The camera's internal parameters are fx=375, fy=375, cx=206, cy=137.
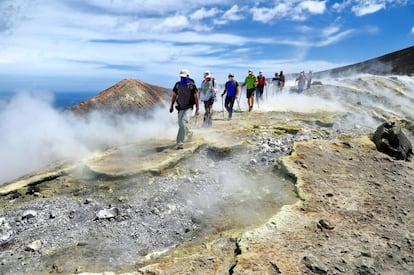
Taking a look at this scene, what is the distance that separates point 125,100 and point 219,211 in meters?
13.4

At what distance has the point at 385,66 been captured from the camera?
186 feet

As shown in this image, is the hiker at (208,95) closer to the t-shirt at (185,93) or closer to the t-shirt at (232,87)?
the t-shirt at (232,87)

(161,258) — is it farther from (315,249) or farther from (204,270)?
(315,249)

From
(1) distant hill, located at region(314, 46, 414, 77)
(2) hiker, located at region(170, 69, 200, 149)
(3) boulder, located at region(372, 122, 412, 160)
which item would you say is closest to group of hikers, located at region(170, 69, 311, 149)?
(2) hiker, located at region(170, 69, 200, 149)

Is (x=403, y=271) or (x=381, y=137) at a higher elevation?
(x=381, y=137)

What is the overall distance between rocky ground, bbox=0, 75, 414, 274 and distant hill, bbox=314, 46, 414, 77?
4379 centimetres

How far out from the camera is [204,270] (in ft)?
20.8

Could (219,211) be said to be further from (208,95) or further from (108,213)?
(208,95)

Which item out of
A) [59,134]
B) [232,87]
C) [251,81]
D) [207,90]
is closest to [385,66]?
[251,81]

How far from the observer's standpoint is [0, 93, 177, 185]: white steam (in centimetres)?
1498

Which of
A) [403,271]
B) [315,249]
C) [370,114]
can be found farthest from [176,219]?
[370,114]

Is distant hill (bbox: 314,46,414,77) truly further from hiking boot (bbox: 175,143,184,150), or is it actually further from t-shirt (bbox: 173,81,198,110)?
hiking boot (bbox: 175,143,184,150)

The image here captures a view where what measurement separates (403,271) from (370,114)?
15.8 m

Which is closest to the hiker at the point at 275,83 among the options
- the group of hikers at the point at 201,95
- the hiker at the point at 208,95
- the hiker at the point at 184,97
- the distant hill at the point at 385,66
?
the group of hikers at the point at 201,95
